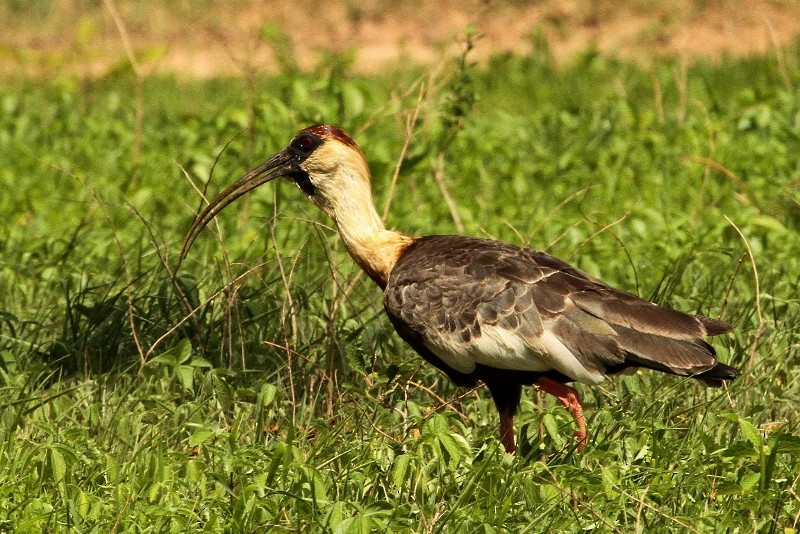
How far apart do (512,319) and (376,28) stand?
369 inches

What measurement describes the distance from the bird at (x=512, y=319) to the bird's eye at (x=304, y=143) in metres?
0.10

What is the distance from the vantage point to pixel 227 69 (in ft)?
39.4

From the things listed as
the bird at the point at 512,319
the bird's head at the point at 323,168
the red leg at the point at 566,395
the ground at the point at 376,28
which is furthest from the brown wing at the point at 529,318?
the ground at the point at 376,28

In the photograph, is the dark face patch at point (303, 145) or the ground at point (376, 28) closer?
the dark face patch at point (303, 145)

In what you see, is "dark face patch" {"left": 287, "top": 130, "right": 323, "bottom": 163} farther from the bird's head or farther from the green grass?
the green grass

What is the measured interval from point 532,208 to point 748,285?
1.65 metres

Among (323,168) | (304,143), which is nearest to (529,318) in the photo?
(323,168)

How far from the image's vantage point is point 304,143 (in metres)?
5.42

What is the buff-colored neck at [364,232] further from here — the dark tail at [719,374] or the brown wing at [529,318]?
the dark tail at [719,374]

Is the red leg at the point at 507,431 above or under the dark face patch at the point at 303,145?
under

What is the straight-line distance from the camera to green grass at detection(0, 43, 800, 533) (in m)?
4.03

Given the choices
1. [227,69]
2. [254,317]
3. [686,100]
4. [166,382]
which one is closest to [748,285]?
[254,317]

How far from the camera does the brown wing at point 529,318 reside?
4562mm

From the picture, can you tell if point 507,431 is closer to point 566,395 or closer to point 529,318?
point 566,395
